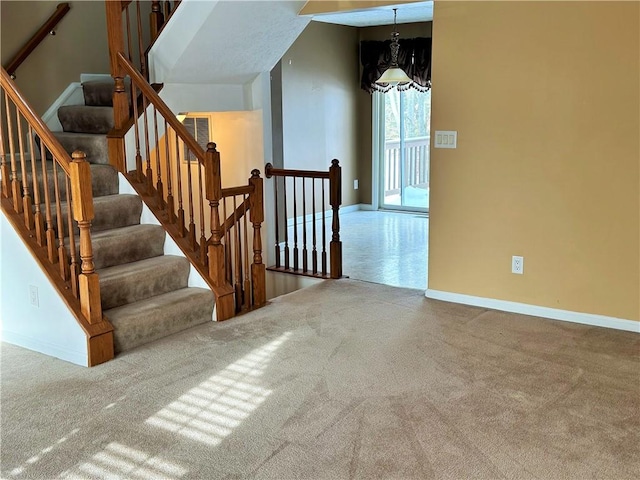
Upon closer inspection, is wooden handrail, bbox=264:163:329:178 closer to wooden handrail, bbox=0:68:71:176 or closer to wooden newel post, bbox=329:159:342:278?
wooden newel post, bbox=329:159:342:278

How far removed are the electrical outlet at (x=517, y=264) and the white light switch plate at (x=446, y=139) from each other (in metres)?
0.86

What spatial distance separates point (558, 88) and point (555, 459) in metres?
2.36

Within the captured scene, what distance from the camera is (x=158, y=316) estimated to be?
12.8ft

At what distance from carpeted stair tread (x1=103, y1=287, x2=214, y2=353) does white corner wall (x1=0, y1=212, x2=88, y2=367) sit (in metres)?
0.24

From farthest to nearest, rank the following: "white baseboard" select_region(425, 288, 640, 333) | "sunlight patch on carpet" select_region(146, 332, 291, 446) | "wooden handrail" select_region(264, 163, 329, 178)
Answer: "wooden handrail" select_region(264, 163, 329, 178) < "white baseboard" select_region(425, 288, 640, 333) < "sunlight patch on carpet" select_region(146, 332, 291, 446)

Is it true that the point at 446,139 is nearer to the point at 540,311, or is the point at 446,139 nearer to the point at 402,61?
the point at 540,311

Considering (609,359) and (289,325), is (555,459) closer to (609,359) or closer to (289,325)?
(609,359)

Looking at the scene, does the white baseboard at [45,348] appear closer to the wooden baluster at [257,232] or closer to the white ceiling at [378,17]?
the wooden baluster at [257,232]

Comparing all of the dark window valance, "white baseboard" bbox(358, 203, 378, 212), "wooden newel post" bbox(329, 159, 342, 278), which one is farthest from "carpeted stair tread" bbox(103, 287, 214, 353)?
"white baseboard" bbox(358, 203, 378, 212)

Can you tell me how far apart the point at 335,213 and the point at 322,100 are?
10.8ft

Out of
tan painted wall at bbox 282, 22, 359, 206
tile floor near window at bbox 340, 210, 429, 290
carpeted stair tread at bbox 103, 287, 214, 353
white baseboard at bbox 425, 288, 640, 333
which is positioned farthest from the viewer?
tan painted wall at bbox 282, 22, 359, 206

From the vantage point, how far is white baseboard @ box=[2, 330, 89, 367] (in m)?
3.54

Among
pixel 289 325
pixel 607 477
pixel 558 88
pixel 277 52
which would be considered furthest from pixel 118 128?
pixel 607 477

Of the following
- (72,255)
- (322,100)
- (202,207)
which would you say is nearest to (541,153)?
(202,207)
